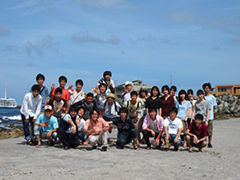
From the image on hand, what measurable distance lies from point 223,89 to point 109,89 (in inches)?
1728

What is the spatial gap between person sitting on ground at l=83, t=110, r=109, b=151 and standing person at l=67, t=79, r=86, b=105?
3.15ft

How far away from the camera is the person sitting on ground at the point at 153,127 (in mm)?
6839

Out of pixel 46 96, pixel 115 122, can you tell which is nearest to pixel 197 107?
pixel 115 122

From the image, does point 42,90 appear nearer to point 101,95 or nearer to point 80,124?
point 80,124

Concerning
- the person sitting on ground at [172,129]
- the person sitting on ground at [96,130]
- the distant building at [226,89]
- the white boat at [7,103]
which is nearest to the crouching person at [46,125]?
the person sitting on ground at [96,130]

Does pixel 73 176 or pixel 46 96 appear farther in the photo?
pixel 46 96

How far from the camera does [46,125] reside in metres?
6.86

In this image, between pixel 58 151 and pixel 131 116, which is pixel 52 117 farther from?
pixel 131 116

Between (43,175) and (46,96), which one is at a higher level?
(46,96)

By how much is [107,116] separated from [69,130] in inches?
44.6

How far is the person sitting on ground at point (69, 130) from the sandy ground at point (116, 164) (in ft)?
0.72

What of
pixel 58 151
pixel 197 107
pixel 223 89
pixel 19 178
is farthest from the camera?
pixel 223 89

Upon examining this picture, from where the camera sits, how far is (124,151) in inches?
256

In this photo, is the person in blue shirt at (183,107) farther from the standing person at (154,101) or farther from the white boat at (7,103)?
the white boat at (7,103)
